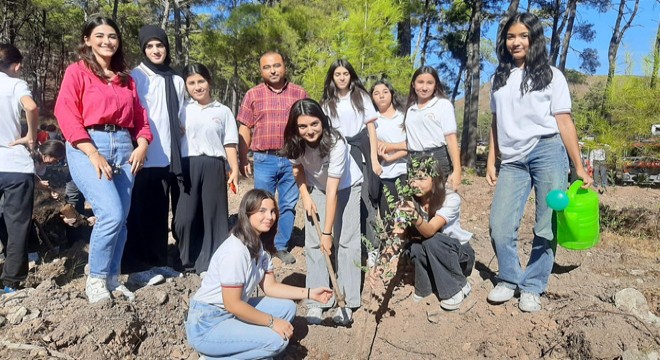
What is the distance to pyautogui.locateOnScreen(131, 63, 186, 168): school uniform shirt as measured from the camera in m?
3.26

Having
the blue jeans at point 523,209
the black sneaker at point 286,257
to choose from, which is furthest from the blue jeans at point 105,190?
the blue jeans at point 523,209

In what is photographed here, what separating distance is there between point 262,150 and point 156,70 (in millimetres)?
1024

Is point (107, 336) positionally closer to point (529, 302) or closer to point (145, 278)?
point (145, 278)

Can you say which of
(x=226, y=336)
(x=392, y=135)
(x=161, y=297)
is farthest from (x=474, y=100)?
(x=226, y=336)

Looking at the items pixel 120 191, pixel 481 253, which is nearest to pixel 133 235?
pixel 120 191

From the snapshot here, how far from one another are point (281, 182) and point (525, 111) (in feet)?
6.58

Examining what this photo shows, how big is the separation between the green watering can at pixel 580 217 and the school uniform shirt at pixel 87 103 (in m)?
2.63

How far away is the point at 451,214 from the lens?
126 inches

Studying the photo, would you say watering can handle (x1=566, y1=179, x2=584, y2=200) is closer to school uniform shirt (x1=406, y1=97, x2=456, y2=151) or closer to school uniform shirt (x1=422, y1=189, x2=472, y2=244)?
school uniform shirt (x1=422, y1=189, x2=472, y2=244)

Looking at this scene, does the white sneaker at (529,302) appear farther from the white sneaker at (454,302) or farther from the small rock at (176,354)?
the small rock at (176,354)

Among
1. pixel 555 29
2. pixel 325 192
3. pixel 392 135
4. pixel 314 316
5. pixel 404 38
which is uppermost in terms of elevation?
pixel 555 29

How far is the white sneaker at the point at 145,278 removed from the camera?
3.38m

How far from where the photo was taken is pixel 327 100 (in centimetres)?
390

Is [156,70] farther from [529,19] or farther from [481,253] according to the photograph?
[481,253]
